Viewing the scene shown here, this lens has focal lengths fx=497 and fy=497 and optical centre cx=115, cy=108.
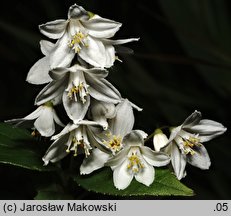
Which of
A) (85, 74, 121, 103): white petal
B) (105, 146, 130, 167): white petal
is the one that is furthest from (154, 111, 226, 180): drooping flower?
(85, 74, 121, 103): white petal

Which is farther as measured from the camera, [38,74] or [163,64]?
[163,64]

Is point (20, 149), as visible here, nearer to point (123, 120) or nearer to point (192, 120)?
point (123, 120)

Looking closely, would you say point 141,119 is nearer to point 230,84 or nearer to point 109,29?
point 230,84

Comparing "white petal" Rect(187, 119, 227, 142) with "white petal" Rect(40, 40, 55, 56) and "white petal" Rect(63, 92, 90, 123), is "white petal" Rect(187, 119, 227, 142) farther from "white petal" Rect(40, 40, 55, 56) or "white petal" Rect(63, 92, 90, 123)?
"white petal" Rect(40, 40, 55, 56)

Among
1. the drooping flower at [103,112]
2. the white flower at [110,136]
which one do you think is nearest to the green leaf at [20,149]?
the white flower at [110,136]

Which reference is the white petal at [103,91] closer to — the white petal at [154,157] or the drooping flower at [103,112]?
the drooping flower at [103,112]

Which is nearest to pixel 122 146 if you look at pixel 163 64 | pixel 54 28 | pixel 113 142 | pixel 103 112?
pixel 113 142
